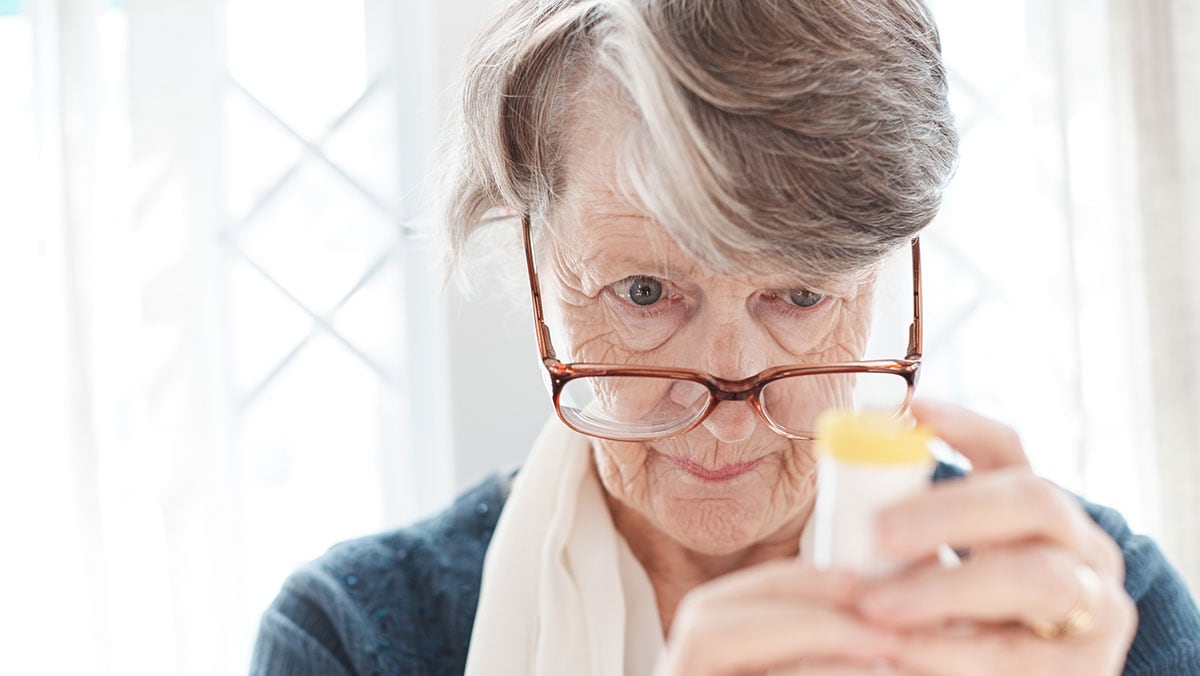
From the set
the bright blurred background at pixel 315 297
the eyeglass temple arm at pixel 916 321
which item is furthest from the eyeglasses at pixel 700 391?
the bright blurred background at pixel 315 297

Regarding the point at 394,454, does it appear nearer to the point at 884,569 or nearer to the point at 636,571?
the point at 636,571

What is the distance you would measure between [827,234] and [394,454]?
1342mm

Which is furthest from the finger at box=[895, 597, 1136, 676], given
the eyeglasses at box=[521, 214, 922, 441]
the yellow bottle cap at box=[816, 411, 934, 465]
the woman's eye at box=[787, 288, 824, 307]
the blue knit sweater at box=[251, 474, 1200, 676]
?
the blue knit sweater at box=[251, 474, 1200, 676]

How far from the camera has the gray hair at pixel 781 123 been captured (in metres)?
1.07

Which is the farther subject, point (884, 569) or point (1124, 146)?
point (1124, 146)

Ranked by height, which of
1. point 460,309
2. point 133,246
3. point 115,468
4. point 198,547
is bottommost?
point 198,547

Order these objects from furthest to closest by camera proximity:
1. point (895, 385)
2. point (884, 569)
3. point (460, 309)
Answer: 1. point (460, 309)
2. point (895, 385)
3. point (884, 569)

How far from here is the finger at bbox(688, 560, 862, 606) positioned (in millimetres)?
698

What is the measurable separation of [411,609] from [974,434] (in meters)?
0.96

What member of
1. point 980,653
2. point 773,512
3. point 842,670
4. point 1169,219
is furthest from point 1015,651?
point 1169,219

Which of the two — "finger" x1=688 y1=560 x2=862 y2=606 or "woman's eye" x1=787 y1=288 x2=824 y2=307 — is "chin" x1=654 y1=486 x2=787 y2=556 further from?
"finger" x1=688 y1=560 x2=862 y2=606

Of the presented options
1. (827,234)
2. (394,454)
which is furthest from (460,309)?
(827,234)

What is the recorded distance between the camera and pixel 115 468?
2121 mm

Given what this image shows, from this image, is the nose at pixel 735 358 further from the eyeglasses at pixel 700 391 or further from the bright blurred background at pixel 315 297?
the bright blurred background at pixel 315 297
